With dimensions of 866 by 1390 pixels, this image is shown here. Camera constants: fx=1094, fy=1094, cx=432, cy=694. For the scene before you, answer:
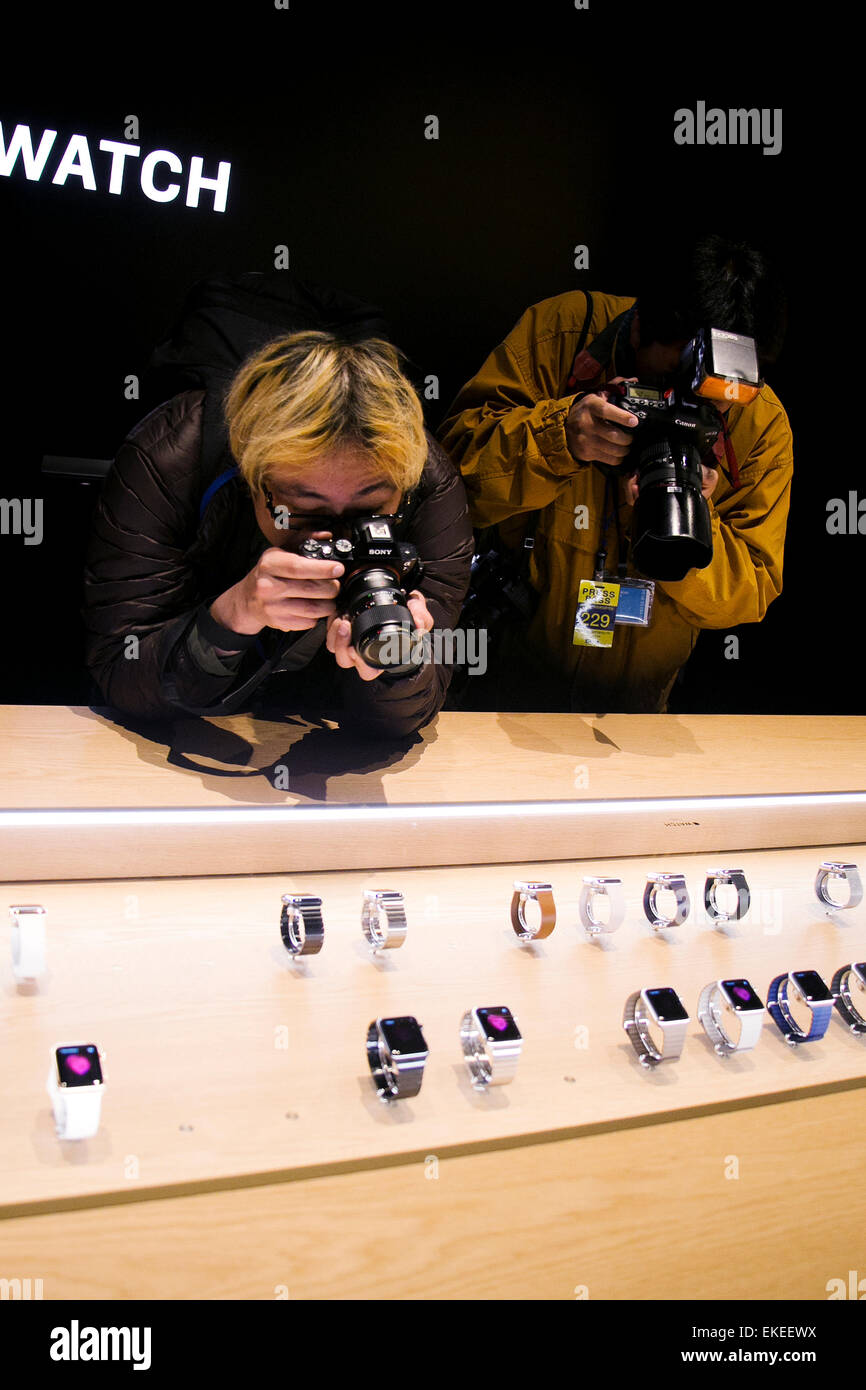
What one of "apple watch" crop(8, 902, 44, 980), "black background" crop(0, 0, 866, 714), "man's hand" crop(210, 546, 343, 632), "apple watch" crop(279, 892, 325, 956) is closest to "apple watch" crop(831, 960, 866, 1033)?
"apple watch" crop(279, 892, 325, 956)

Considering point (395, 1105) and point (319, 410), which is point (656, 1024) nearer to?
point (395, 1105)

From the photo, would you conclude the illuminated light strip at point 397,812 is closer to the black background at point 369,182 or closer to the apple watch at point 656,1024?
the apple watch at point 656,1024

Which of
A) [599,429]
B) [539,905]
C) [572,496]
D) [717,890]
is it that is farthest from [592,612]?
[539,905]

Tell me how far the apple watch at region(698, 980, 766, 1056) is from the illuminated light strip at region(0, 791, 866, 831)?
325mm

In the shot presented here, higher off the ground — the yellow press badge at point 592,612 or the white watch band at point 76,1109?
the yellow press badge at point 592,612

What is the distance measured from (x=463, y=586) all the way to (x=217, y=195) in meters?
1.06

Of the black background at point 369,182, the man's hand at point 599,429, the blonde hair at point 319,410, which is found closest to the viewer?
the blonde hair at point 319,410

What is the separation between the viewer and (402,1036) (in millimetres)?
866

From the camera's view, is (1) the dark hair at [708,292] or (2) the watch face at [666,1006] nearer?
(2) the watch face at [666,1006]

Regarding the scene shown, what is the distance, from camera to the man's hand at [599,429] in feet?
4.94

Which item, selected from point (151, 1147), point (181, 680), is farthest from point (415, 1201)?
point (181, 680)

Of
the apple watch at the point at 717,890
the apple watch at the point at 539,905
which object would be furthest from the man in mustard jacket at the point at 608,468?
the apple watch at the point at 539,905

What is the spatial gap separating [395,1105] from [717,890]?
1.76 feet

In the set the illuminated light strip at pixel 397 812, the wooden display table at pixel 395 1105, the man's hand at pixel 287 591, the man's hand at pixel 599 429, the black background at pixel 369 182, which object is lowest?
the wooden display table at pixel 395 1105
